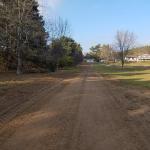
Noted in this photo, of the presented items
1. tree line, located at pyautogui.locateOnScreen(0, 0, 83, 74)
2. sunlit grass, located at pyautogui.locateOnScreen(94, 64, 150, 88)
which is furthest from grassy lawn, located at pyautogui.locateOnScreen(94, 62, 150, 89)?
tree line, located at pyautogui.locateOnScreen(0, 0, 83, 74)

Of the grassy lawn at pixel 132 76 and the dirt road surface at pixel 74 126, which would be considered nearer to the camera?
the dirt road surface at pixel 74 126

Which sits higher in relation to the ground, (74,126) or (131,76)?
(74,126)

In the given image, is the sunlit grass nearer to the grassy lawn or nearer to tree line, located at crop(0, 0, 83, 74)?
the grassy lawn

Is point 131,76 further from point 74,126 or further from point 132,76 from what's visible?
point 74,126

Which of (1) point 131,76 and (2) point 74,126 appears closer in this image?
(2) point 74,126

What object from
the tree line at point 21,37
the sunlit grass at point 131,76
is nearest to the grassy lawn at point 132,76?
the sunlit grass at point 131,76

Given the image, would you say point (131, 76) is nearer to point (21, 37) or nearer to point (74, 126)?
point (21, 37)

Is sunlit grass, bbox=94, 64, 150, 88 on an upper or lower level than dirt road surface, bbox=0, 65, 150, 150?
lower

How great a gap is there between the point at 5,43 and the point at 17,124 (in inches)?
1266

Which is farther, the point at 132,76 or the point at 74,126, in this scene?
the point at 132,76

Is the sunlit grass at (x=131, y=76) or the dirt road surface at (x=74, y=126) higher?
the dirt road surface at (x=74, y=126)

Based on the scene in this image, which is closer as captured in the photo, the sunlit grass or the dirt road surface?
the dirt road surface

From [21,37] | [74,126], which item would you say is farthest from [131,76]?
[74,126]

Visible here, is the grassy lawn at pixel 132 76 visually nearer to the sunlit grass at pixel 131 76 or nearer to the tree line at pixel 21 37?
the sunlit grass at pixel 131 76
